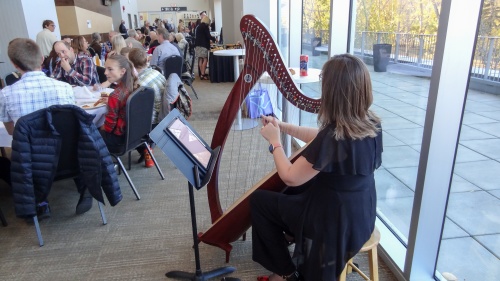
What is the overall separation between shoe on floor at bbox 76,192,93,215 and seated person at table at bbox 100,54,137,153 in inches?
14.6

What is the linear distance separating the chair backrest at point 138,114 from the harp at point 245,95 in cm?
96

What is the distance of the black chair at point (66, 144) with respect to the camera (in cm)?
194

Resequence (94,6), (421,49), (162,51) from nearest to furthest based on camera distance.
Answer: (421,49) → (162,51) → (94,6)

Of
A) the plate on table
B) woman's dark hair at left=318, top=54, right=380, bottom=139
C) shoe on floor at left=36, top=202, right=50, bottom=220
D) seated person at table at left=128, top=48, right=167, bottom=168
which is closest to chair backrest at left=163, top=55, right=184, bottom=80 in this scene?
seated person at table at left=128, top=48, right=167, bottom=168

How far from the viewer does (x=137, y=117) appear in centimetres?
247

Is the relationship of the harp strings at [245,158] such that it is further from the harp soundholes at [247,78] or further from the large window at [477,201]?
the large window at [477,201]

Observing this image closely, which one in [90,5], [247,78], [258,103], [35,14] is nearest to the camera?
[247,78]

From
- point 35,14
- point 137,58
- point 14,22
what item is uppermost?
point 35,14

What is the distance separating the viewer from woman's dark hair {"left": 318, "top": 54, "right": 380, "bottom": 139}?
117 centimetres

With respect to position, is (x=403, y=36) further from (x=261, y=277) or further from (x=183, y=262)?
(x=183, y=262)

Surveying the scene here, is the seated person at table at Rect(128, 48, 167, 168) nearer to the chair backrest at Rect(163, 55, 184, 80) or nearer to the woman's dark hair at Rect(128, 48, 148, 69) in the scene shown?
the woman's dark hair at Rect(128, 48, 148, 69)

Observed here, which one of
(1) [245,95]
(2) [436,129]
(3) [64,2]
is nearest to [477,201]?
(2) [436,129]

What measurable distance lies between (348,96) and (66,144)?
64.8 inches

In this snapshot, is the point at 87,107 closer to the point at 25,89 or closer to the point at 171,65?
the point at 25,89
